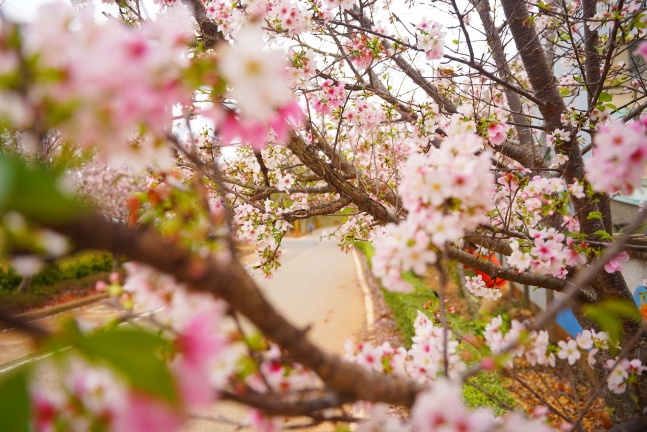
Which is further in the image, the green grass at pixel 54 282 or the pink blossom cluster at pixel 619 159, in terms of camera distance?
the green grass at pixel 54 282

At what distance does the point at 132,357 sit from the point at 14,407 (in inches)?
6.7

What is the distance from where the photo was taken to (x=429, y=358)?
1233 millimetres

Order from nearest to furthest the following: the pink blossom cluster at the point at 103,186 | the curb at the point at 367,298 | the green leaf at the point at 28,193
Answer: the green leaf at the point at 28,193 → the curb at the point at 367,298 → the pink blossom cluster at the point at 103,186

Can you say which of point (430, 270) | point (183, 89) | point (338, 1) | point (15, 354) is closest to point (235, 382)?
point (183, 89)

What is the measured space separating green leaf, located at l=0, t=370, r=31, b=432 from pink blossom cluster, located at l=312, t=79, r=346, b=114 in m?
3.04

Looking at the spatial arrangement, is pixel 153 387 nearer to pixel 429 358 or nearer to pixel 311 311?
pixel 429 358

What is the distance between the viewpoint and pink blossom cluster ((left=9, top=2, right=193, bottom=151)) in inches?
22.1

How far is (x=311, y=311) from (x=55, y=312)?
5.60 metres

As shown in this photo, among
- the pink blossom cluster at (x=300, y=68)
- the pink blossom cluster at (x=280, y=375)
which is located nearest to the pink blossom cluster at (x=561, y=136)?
the pink blossom cluster at (x=300, y=68)

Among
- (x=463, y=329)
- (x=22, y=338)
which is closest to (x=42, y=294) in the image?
(x=22, y=338)

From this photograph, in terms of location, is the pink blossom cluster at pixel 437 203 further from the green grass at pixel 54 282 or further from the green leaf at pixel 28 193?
the green grass at pixel 54 282

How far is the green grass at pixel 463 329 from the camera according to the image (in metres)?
4.32

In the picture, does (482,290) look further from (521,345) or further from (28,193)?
(28,193)

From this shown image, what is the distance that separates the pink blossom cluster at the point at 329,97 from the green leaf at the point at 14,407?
3042 mm
